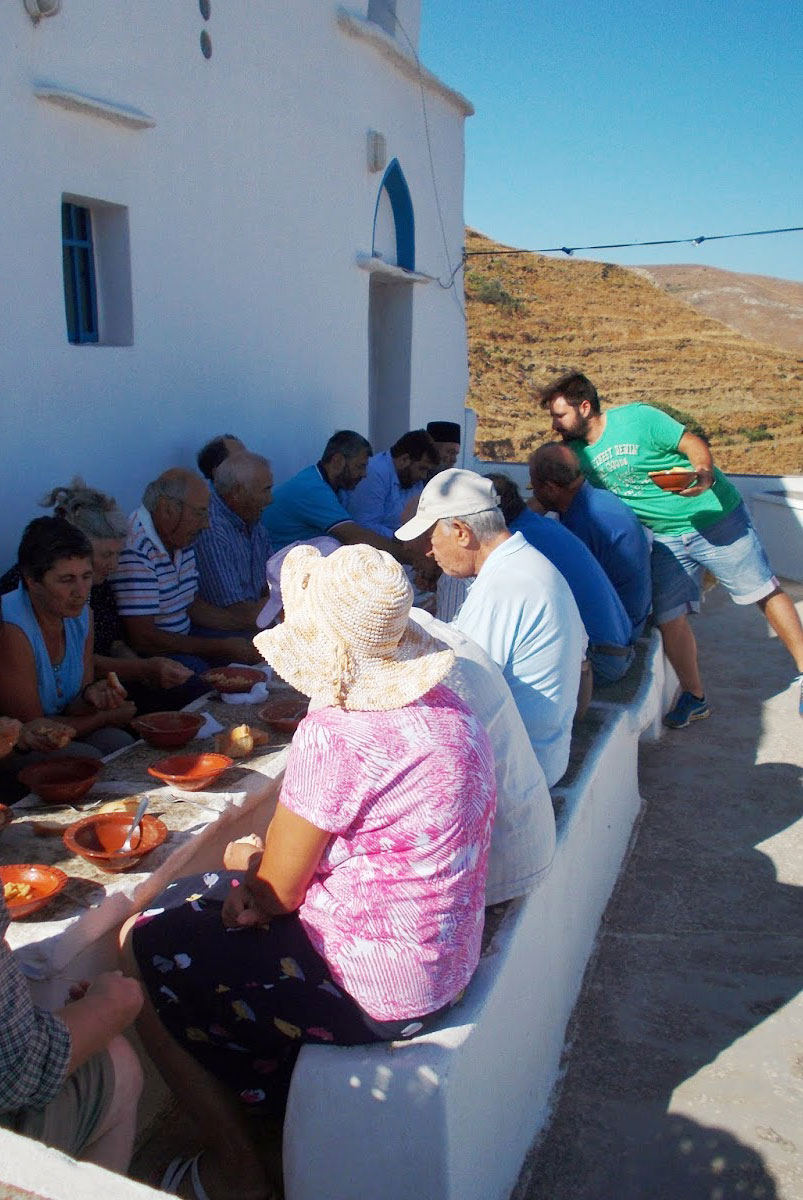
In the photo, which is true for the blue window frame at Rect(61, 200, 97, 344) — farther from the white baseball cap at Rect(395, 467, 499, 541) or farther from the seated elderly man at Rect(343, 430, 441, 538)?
the white baseball cap at Rect(395, 467, 499, 541)

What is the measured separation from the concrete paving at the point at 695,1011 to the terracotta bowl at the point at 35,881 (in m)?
1.22

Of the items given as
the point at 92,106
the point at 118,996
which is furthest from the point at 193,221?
the point at 118,996

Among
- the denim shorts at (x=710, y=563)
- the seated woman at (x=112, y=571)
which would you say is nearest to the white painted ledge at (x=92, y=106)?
the seated woman at (x=112, y=571)

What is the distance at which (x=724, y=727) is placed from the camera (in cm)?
520

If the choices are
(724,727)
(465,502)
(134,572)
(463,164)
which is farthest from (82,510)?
(463,164)

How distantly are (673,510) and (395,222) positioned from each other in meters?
4.17

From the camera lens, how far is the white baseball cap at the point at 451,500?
283cm

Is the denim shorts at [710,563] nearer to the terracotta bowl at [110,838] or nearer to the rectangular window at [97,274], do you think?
the rectangular window at [97,274]

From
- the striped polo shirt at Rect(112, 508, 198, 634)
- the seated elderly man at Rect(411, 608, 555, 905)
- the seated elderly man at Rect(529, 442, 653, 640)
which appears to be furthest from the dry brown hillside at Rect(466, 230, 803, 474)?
the seated elderly man at Rect(411, 608, 555, 905)

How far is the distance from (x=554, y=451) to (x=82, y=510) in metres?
1.96

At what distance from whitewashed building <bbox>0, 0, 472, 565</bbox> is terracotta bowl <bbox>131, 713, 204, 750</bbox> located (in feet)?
4.93

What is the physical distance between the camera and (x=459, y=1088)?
6.13 ft

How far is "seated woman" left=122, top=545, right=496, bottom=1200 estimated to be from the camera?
174 centimetres

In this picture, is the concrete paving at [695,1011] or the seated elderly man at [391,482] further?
the seated elderly man at [391,482]
